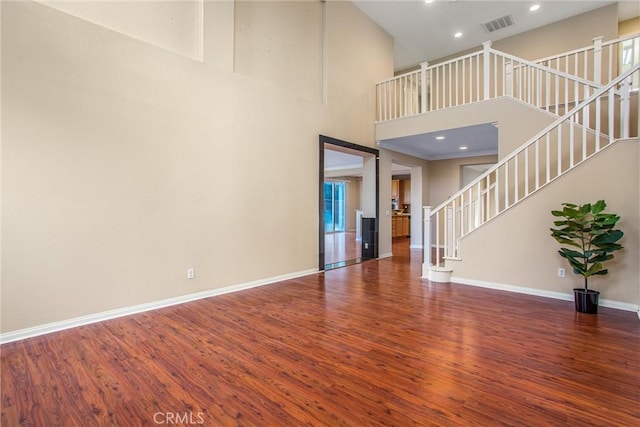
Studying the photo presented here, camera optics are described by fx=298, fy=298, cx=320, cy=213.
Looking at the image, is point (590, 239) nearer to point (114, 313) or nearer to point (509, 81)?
point (509, 81)

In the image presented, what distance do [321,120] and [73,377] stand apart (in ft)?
16.0

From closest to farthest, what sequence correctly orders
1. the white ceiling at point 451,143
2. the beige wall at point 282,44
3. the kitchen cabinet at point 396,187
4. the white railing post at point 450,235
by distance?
the beige wall at point 282,44, the white railing post at point 450,235, the white ceiling at point 451,143, the kitchen cabinet at point 396,187

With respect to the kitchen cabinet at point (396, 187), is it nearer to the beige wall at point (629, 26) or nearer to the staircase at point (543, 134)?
the staircase at point (543, 134)

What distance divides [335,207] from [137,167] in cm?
1105

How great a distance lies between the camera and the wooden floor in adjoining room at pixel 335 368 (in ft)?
5.69

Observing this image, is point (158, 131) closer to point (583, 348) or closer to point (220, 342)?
point (220, 342)

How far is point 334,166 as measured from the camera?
448 inches

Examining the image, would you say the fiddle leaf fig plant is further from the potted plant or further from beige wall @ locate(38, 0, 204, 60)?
beige wall @ locate(38, 0, 204, 60)

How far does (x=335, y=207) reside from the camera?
14102mm

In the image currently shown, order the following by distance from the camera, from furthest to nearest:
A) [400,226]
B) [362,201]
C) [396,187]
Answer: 1. [396,187]
2. [400,226]
3. [362,201]

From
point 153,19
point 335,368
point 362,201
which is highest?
point 153,19

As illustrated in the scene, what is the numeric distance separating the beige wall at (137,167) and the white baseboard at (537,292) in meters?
2.65

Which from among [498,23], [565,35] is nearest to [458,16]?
[498,23]

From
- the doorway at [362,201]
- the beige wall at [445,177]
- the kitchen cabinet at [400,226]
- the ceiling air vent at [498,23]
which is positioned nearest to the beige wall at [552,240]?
the doorway at [362,201]
